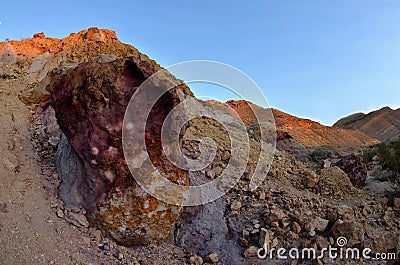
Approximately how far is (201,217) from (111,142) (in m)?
1.87

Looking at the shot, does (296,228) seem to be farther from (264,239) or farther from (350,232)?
(350,232)

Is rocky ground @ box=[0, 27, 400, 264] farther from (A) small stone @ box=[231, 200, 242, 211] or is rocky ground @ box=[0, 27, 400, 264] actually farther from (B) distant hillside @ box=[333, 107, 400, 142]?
(B) distant hillside @ box=[333, 107, 400, 142]

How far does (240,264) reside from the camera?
496 cm

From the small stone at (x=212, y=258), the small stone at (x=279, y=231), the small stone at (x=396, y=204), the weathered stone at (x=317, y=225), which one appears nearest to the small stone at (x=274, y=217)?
the small stone at (x=279, y=231)

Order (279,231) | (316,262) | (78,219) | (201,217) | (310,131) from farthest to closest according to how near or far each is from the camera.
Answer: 1. (310,131)
2. (201,217)
3. (279,231)
4. (78,219)
5. (316,262)

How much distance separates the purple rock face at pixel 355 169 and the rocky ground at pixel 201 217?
183 centimetres

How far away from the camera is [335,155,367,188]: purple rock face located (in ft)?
30.4

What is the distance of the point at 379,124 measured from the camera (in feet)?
155

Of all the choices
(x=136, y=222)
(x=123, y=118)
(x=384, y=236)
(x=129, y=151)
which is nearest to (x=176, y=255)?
(x=136, y=222)

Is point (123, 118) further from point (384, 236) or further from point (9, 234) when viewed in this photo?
point (384, 236)

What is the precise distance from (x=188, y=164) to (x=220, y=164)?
783 mm

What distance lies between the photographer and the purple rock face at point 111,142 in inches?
195

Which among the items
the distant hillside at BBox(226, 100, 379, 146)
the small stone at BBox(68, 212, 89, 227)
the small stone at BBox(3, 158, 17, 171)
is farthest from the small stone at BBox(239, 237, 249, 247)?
the distant hillside at BBox(226, 100, 379, 146)

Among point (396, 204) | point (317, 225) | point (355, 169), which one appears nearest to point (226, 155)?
point (317, 225)
